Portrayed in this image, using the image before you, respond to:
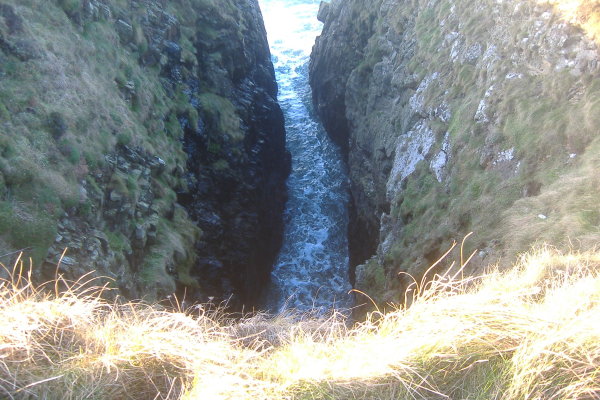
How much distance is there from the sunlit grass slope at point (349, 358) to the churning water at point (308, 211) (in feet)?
26.5

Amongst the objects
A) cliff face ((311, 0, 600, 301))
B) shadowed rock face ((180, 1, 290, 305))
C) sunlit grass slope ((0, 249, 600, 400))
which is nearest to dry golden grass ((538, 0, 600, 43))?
cliff face ((311, 0, 600, 301))

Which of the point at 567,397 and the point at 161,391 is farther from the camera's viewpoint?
the point at 161,391

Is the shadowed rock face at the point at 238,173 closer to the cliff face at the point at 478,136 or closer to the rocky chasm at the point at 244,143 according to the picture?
the rocky chasm at the point at 244,143

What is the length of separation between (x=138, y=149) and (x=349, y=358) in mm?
12926

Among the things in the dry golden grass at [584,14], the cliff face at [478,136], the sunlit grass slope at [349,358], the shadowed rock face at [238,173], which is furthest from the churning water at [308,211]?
the dry golden grass at [584,14]

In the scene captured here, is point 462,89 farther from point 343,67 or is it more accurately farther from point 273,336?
point 343,67

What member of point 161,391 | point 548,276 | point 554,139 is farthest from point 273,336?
point 554,139

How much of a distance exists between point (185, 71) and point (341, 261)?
11453 mm

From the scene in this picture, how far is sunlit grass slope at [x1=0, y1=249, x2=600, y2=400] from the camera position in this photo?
3.66 m

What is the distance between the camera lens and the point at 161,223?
15.2 m

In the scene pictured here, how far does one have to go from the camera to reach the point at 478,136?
13.4m

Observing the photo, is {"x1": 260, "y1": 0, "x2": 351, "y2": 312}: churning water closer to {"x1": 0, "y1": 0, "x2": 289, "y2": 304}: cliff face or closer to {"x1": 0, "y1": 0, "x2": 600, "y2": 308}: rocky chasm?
{"x1": 0, "y1": 0, "x2": 600, "y2": 308}: rocky chasm

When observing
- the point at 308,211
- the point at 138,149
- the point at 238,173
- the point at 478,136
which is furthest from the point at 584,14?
the point at 308,211

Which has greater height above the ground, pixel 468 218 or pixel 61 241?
pixel 468 218
